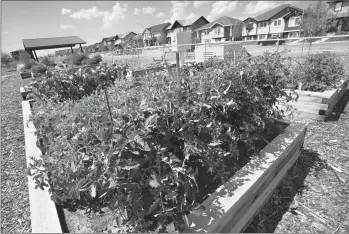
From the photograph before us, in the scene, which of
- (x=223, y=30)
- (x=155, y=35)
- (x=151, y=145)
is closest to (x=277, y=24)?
(x=223, y=30)

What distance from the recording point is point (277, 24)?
124 ft

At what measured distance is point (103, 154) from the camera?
116 cm

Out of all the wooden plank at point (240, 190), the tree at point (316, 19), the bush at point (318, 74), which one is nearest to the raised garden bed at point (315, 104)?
the bush at point (318, 74)

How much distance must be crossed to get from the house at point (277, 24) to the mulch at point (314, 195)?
38623 mm

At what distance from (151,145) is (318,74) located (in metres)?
4.66

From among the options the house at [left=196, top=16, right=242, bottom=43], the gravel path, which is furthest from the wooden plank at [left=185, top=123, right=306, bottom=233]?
the house at [left=196, top=16, right=242, bottom=43]

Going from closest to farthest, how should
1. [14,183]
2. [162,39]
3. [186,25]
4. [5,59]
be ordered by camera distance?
[14,183], [5,59], [162,39], [186,25]

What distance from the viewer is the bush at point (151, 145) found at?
1.19 m

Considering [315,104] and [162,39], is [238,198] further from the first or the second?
[162,39]

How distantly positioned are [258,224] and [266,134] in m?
1.09

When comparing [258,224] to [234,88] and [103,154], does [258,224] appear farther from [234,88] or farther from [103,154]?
[103,154]

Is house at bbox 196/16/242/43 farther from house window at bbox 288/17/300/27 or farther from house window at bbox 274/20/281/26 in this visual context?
house window at bbox 288/17/300/27

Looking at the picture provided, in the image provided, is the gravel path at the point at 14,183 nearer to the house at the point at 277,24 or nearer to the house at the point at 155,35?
the house at the point at 277,24

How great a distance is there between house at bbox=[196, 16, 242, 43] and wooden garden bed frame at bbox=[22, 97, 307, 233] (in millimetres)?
44843
